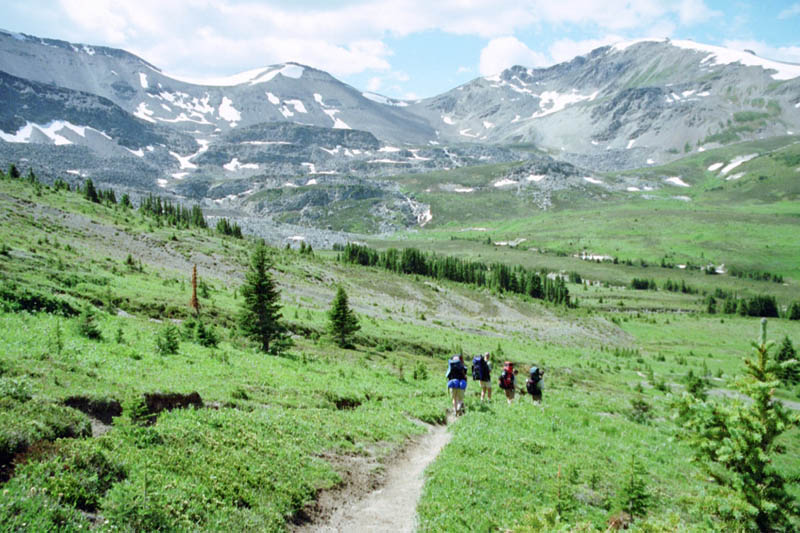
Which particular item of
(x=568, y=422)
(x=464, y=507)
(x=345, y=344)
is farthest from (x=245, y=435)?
(x=345, y=344)

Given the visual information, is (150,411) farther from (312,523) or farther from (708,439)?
(708,439)

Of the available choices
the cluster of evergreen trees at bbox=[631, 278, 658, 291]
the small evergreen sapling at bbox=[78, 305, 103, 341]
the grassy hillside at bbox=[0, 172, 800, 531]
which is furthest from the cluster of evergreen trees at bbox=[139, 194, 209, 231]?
the cluster of evergreen trees at bbox=[631, 278, 658, 291]

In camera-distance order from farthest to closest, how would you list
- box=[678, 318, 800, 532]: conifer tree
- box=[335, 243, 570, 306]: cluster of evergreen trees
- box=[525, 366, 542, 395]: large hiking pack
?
box=[335, 243, 570, 306]: cluster of evergreen trees → box=[525, 366, 542, 395]: large hiking pack → box=[678, 318, 800, 532]: conifer tree

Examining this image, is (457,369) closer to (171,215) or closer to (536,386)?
(536,386)

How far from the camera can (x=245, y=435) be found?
1188 cm

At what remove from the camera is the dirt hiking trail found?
33.8 ft

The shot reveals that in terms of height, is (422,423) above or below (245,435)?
below

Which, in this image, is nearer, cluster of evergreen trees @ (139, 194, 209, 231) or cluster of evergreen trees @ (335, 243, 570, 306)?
cluster of evergreen trees @ (139, 194, 209, 231)

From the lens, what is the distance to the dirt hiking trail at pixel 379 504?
10289 millimetres

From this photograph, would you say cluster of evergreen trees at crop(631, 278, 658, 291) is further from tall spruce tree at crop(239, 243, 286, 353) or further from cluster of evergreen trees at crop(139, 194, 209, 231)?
tall spruce tree at crop(239, 243, 286, 353)

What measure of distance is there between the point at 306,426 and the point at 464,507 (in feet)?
17.7

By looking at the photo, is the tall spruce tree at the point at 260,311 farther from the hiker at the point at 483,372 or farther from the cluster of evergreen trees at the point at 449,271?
the cluster of evergreen trees at the point at 449,271

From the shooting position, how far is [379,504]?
37.9 feet

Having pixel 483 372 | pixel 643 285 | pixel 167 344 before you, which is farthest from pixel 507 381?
pixel 643 285
